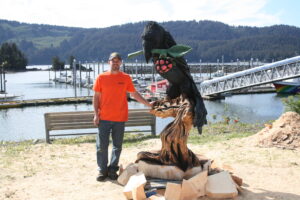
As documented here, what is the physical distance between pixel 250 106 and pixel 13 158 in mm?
29646

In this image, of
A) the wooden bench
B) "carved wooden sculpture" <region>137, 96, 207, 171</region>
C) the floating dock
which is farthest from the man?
the floating dock

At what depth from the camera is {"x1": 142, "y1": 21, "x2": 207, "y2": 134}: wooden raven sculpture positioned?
5.21 metres

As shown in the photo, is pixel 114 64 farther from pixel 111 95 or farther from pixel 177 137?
pixel 177 137

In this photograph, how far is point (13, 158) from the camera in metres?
7.34

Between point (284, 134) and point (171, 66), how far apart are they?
4189 millimetres

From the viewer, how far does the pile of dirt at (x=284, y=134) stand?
7.87m

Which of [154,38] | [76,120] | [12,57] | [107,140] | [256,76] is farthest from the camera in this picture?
[12,57]

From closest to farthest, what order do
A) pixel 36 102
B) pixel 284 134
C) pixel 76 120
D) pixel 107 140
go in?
1. pixel 107 140
2. pixel 284 134
3. pixel 76 120
4. pixel 36 102

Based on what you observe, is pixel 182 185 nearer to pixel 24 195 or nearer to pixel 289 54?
pixel 24 195

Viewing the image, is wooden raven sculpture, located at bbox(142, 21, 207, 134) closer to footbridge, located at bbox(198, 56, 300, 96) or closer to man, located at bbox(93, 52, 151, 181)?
man, located at bbox(93, 52, 151, 181)

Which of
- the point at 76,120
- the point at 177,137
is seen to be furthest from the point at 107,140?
the point at 76,120

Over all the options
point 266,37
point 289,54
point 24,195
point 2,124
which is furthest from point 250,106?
point 266,37

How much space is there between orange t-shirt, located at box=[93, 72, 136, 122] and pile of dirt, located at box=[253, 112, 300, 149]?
410cm

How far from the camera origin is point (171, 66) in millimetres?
5285
